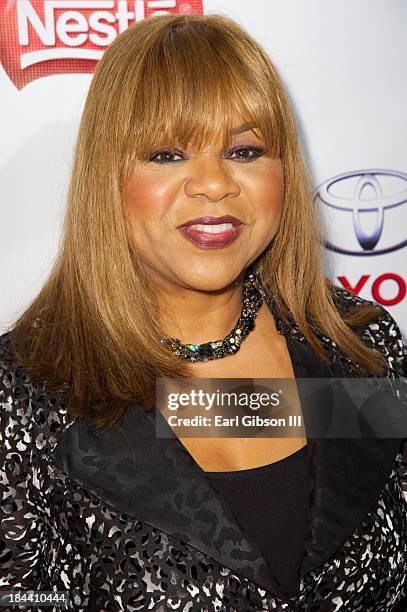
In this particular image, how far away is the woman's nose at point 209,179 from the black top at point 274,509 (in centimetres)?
40

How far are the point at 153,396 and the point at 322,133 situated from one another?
80 cm

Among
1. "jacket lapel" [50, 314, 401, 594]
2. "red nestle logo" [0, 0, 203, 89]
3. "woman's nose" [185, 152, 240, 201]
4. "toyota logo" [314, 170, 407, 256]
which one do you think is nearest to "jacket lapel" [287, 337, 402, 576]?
"jacket lapel" [50, 314, 401, 594]

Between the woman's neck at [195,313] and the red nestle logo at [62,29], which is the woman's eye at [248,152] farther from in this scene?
the red nestle logo at [62,29]

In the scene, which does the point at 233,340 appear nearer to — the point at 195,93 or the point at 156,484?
the point at 156,484

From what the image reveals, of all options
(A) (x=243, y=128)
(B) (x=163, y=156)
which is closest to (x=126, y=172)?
(B) (x=163, y=156)

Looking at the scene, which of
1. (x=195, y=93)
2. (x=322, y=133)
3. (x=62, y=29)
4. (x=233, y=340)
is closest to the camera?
(x=195, y=93)

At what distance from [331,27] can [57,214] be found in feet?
2.23

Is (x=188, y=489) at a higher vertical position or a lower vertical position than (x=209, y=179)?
lower

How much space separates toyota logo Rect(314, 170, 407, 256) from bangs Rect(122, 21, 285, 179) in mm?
639

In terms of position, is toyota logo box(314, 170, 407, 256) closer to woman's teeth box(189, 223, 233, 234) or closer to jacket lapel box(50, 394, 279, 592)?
woman's teeth box(189, 223, 233, 234)

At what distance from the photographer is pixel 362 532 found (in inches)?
50.5

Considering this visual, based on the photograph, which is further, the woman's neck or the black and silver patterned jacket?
the woman's neck

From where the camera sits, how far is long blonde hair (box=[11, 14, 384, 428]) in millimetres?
1193

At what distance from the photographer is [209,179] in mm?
1196
